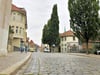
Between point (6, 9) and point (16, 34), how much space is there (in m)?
48.8

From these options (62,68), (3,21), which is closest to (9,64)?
(62,68)

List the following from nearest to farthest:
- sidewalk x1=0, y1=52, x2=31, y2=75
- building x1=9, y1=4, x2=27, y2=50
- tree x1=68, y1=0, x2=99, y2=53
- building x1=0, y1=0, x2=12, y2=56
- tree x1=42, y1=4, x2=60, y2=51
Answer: sidewalk x1=0, y1=52, x2=31, y2=75 < building x1=0, y1=0, x2=12, y2=56 < tree x1=68, y1=0, x2=99, y2=53 < building x1=9, y1=4, x2=27, y2=50 < tree x1=42, y1=4, x2=60, y2=51

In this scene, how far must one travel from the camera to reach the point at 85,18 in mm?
47594

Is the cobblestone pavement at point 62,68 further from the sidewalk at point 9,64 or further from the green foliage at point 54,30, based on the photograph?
the green foliage at point 54,30

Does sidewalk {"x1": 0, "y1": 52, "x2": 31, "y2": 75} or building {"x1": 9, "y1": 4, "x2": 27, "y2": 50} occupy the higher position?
building {"x1": 9, "y1": 4, "x2": 27, "y2": 50}

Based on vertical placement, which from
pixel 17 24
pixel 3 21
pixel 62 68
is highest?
pixel 17 24

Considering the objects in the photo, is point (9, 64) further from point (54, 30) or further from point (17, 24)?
point (54, 30)

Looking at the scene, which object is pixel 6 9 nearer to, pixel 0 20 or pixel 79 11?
pixel 0 20

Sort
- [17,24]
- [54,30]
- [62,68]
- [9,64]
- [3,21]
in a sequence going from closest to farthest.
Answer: [9,64], [62,68], [3,21], [17,24], [54,30]

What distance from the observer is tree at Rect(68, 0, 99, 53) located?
1869 inches

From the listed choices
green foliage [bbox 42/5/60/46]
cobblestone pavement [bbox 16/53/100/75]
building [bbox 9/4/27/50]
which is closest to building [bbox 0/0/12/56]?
cobblestone pavement [bbox 16/53/100/75]

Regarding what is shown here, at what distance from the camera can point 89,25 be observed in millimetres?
47281

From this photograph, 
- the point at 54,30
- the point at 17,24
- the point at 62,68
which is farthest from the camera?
the point at 54,30

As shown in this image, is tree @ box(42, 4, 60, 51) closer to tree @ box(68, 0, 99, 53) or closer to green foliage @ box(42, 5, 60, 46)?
green foliage @ box(42, 5, 60, 46)
